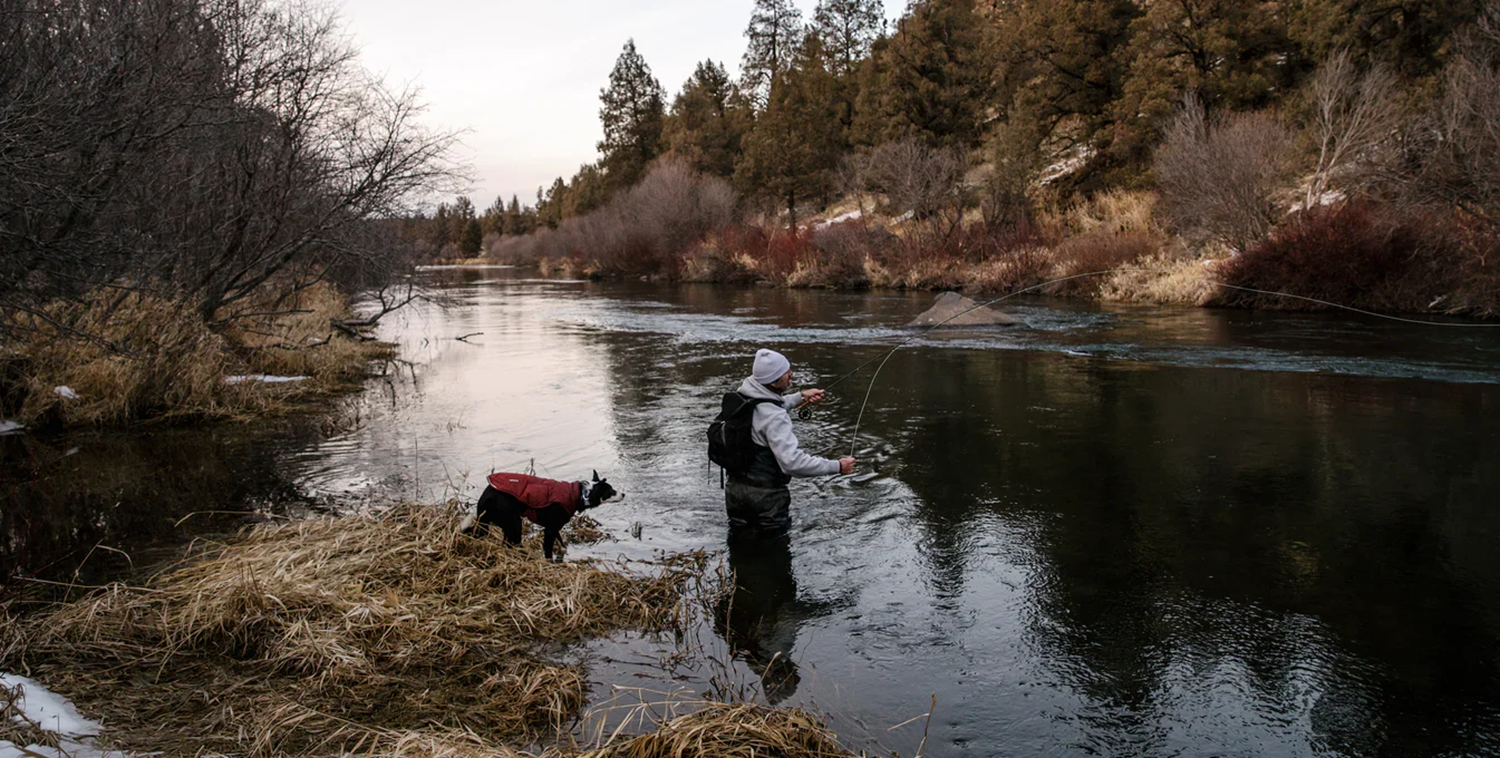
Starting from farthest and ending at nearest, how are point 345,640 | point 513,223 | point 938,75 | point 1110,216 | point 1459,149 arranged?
point 513,223 → point 938,75 → point 1110,216 → point 1459,149 → point 345,640

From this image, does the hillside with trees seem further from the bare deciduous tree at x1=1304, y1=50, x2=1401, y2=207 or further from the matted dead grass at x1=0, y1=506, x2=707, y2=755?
the bare deciduous tree at x1=1304, y1=50, x2=1401, y2=207

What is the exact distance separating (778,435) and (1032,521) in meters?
2.30

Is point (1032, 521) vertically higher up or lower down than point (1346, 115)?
lower down

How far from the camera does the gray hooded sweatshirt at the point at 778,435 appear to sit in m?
6.07

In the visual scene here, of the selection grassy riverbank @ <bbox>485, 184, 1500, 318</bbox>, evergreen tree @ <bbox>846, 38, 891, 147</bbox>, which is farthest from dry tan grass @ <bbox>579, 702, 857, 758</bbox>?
evergreen tree @ <bbox>846, 38, 891, 147</bbox>

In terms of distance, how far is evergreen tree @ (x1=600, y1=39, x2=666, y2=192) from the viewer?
7112cm

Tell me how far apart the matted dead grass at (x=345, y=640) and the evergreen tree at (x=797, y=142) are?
151 feet

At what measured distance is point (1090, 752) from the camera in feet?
13.1

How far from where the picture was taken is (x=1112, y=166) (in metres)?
35.3

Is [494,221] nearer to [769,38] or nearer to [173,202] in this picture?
[769,38]

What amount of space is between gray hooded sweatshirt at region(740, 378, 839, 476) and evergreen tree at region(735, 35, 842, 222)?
1783 inches

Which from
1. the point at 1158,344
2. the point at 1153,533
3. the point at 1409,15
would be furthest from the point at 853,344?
the point at 1409,15

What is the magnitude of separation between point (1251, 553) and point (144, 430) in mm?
11440

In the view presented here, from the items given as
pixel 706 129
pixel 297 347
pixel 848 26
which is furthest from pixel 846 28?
pixel 297 347
